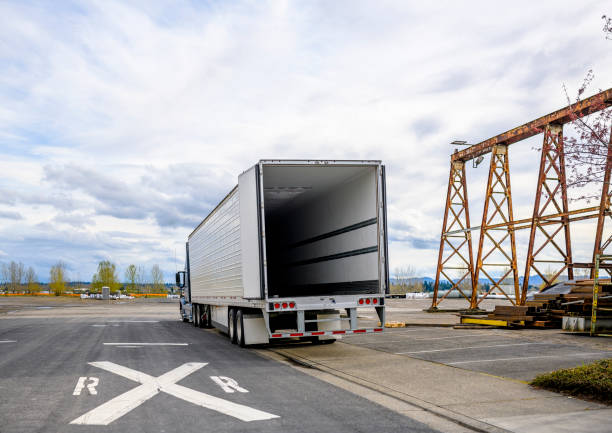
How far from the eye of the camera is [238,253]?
14945 millimetres

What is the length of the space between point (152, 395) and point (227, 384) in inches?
53.6

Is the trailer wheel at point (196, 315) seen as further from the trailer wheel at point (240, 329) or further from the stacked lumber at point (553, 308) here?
the stacked lumber at point (553, 308)

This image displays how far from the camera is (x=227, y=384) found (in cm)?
930

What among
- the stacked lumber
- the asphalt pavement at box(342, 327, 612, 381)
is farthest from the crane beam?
the asphalt pavement at box(342, 327, 612, 381)

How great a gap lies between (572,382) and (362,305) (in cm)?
539

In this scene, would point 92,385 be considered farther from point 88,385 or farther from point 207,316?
point 207,316

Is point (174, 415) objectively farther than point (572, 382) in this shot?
No

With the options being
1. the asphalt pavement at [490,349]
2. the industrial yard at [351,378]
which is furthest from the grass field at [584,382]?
the asphalt pavement at [490,349]

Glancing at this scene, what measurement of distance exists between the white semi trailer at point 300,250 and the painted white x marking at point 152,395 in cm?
322

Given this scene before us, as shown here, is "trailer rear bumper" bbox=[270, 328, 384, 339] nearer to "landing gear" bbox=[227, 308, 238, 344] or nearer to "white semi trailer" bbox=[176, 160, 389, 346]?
"white semi trailer" bbox=[176, 160, 389, 346]

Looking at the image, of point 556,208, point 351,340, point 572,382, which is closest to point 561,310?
point 556,208

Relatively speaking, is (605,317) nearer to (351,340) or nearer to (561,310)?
(561,310)

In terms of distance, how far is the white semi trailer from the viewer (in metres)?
12.7

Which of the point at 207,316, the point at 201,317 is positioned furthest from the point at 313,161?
the point at 201,317
